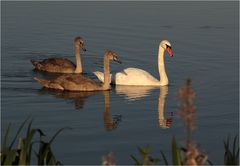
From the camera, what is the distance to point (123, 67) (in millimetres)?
17922

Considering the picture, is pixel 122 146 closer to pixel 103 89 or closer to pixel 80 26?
pixel 103 89

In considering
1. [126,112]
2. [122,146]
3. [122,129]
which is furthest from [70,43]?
[122,146]

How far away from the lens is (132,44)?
20.3 metres

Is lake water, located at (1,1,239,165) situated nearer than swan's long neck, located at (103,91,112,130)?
Yes

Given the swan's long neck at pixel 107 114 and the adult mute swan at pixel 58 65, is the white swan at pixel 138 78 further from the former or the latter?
the adult mute swan at pixel 58 65

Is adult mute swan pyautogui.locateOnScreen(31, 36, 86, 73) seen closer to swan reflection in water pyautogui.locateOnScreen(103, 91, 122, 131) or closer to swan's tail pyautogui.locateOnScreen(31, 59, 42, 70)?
swan's tail pyautogui.locateOnScreen(31, 59, 42, 70)

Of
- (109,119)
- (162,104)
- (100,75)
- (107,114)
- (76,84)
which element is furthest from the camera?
(100,75)

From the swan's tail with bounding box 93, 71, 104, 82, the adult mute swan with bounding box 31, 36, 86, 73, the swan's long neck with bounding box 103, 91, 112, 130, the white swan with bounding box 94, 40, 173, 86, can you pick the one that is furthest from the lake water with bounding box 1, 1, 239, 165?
the swan's tail with bounding box 93, 71, 104, 82

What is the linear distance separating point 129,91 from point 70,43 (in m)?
6.34

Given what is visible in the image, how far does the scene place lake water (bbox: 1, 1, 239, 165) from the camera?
10617 millimetres

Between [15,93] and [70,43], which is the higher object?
[70,43]

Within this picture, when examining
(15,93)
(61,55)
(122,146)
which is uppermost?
(61,55)

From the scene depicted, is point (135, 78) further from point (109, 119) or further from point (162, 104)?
point (109, 119)

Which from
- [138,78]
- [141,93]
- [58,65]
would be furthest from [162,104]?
[58,65]
